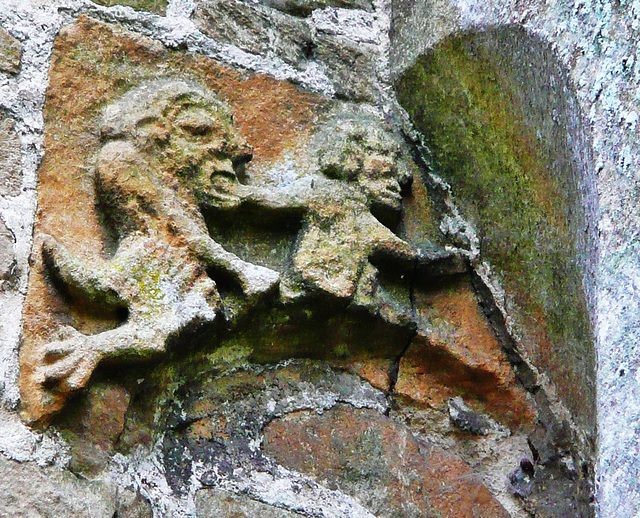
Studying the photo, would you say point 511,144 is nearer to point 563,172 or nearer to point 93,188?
point 563,172

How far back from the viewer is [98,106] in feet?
4.39

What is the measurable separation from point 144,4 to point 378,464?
0.80 metres

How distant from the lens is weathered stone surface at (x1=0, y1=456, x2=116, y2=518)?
105 centimetres

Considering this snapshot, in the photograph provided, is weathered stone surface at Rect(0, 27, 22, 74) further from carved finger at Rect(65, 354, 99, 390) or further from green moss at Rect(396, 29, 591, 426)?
green moss at Rect(396, 29, 591, 426)

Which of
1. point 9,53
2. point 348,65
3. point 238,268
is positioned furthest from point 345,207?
point 9,53

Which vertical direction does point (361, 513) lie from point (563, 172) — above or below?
below

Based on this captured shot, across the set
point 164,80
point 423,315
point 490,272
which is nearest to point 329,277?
point 423,315

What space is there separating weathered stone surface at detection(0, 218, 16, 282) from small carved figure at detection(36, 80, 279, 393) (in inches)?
1.7

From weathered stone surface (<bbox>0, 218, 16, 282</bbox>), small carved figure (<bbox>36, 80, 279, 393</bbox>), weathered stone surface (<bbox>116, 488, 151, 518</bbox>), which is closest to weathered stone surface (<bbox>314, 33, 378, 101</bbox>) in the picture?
small carved figure (<bbox>36, 80, 279, 393</bbox>)

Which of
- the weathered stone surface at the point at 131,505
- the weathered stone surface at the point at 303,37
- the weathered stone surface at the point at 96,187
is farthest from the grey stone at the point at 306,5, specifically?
the weathered stone surface at the point at 131,505

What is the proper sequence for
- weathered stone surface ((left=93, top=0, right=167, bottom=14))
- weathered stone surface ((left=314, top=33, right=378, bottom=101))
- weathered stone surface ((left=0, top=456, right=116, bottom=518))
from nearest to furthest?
weathered stone surface ((left=0, top=456, right=116, bottom=518)) → weathered stone surface ((left=93, top=0, right=167, bottom=14)) → weathered stone surface ((left=314, top=33, right=378, bottom=101))

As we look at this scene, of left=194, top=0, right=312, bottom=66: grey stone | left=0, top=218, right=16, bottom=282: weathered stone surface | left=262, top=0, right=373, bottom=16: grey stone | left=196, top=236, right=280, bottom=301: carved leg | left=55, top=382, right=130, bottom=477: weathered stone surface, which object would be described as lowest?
left=55, top=382, right=130, bottom=477: weathered stone surface

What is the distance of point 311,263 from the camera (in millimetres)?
1322

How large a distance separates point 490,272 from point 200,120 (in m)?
0.53
